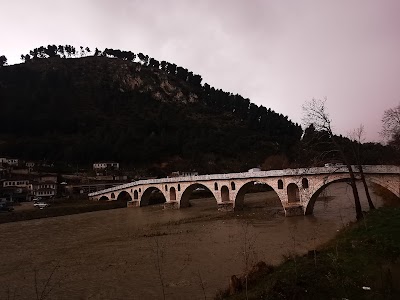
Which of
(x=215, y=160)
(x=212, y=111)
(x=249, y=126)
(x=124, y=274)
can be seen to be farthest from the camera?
(x=212, y=111)

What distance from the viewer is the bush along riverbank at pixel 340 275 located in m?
7.32

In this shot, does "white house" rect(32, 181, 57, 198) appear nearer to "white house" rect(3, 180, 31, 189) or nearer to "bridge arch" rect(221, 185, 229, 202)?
"white house" rect(3, 180, 31, 189)

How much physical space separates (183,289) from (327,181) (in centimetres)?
1608

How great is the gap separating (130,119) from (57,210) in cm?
6675

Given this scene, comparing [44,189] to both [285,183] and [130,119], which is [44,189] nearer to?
[285,183]

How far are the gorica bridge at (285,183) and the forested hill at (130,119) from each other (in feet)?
123

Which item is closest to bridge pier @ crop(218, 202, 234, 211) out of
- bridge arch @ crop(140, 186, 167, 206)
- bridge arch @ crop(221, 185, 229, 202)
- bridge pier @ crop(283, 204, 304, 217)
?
bridge arch @ crop(221, 185, 229, 202)

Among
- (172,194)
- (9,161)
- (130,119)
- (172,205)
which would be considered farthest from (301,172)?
(130,119)

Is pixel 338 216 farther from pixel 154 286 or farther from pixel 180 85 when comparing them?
pixel 180 85

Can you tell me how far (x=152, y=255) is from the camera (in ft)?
53.3

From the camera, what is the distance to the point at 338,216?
→ 75.2ft

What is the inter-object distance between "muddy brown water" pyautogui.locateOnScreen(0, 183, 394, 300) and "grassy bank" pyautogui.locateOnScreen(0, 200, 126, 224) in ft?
37.4

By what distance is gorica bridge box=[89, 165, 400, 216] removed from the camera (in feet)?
65.4

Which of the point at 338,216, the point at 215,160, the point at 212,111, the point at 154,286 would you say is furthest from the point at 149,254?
the point at 212,111
